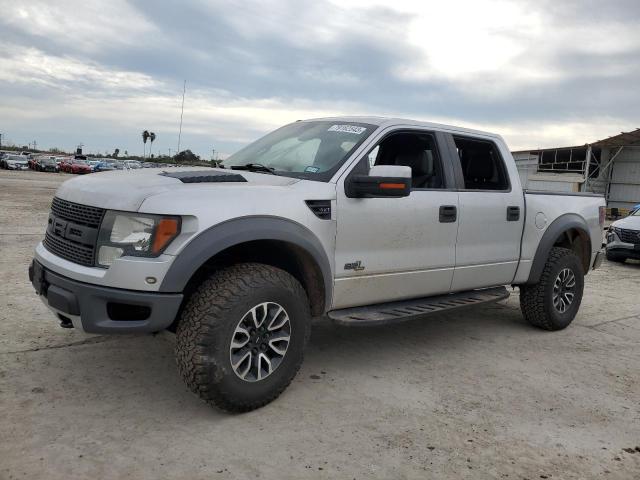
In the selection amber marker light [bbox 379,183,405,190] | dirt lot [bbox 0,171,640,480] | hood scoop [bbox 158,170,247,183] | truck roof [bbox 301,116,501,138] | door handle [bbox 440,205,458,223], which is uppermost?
truck roof [bbox 301,116,501,138]

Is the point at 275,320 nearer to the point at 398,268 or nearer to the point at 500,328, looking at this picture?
the point at 398,268

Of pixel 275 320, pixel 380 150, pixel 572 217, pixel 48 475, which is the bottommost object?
pixel 48 475

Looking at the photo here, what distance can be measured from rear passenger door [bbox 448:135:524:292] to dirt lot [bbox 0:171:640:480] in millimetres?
696

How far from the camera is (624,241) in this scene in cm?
1095

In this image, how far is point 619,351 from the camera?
502 centimetres

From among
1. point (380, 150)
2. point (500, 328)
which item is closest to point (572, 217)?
point (500, 328)

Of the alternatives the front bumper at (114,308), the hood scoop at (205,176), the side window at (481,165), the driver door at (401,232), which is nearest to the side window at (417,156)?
the driver door at (401,232)

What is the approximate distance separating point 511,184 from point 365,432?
9.77 feet

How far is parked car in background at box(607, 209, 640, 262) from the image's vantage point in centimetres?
1073

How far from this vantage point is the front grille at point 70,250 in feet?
10.3

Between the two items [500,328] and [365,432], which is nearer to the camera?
[365,432]

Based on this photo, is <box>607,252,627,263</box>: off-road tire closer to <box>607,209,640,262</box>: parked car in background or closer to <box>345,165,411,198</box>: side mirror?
<box>607,209,640,262</box>: parked car in background

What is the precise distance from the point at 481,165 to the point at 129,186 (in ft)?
10.9

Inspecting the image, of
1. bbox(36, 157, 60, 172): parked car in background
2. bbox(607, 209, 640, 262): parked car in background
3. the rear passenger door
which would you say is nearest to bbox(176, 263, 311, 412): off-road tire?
the rear passenger door
